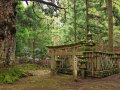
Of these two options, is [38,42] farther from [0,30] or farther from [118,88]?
[118,88]

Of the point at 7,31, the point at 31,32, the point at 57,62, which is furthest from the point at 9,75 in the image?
the point at 31,32

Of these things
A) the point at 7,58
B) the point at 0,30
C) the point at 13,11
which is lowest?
the point at 7,58

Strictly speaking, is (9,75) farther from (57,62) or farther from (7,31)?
(57,62)

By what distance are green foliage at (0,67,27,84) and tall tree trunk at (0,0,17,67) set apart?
325mm

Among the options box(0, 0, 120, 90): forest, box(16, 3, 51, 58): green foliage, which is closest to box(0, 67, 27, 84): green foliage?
box(0, 0, 120, 90): forest

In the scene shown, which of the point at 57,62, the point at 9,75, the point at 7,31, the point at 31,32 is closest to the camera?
the point at 9,75

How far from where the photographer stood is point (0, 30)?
989 centimetres

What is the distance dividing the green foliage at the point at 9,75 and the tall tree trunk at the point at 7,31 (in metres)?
0.33

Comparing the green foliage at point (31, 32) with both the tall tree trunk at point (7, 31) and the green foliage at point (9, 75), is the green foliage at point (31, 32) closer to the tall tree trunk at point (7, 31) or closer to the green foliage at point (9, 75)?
the tall tree trunk at point (7, 31)

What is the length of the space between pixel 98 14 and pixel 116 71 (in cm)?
1149

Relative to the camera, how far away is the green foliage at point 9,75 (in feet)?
30.4

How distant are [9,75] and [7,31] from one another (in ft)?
6.26

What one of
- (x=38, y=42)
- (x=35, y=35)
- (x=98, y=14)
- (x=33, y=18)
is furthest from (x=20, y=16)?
(x=98, y=14)

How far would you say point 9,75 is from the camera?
9742 mm
